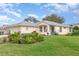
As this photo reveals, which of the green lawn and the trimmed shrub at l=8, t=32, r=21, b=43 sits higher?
the trimmed shrub at l=8, t=32, r=21, b=43

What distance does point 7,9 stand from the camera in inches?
131

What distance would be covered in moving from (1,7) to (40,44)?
0.64 meters

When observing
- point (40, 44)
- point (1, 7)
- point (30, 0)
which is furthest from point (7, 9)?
point (40, 44)

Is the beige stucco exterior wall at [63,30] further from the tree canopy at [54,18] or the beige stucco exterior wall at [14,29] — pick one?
the beige stucco exterior wall at [14,29]

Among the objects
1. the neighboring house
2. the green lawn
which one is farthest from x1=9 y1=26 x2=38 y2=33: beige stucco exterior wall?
the green lawn

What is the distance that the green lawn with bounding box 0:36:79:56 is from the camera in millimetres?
3299

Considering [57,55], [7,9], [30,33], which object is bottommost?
[57,55]

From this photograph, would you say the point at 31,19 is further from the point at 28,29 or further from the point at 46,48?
the point at 46,48

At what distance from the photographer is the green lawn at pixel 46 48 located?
330 centimetres

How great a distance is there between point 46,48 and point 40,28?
251 mm

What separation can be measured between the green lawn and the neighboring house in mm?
108

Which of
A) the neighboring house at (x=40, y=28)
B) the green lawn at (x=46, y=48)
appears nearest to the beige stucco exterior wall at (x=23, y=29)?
the neighboring house at (x=40, y=28)

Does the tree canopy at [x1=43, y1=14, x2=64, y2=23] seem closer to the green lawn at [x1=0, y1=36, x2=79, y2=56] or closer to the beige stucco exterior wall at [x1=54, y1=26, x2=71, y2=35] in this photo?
the beige stucco exterior wall at [x1=54, y1=26, x2=71, y2=35]

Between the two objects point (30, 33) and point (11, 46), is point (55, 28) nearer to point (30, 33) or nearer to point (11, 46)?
point (30, 33)
